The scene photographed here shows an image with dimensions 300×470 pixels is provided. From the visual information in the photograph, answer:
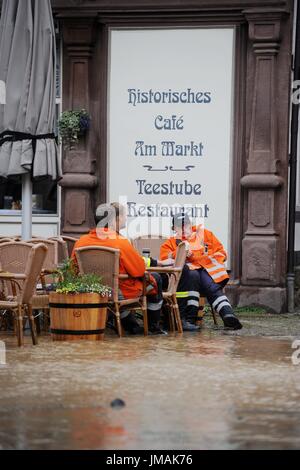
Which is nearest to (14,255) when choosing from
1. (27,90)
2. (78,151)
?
(27,90)

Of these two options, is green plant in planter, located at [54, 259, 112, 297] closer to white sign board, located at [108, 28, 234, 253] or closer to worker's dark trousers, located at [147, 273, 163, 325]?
worker's dark trousers, located at [147, 273, 163, 325]

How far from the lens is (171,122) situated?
14648 millimetres

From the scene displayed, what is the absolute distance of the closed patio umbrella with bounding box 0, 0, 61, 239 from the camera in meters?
11.3

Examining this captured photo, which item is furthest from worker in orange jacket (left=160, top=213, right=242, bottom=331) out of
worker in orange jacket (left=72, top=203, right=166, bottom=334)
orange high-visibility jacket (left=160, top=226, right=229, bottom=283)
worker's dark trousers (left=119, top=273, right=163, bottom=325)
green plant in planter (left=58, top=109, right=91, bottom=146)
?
green plant in planter (left=58, top=109, right=91, bottom=146)

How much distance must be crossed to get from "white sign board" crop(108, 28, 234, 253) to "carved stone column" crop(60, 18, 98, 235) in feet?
1.06

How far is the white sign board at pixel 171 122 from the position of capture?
14.5m

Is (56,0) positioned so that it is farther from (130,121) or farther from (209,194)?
(209,194)

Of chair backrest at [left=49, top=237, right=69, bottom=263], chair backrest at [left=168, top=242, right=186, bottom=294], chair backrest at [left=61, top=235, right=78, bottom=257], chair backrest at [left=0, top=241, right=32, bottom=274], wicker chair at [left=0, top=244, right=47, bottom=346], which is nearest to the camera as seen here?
wicker chair at [left=0, top=244, right=47, bottom=346]

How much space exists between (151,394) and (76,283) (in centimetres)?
312

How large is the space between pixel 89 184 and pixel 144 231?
986 mm

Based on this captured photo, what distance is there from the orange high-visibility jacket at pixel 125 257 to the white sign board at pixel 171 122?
11.6 feet

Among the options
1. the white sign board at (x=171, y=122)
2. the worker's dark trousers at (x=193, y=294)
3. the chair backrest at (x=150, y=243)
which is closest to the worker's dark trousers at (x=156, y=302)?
the worker's dark trousers at (x=193, y=294)
